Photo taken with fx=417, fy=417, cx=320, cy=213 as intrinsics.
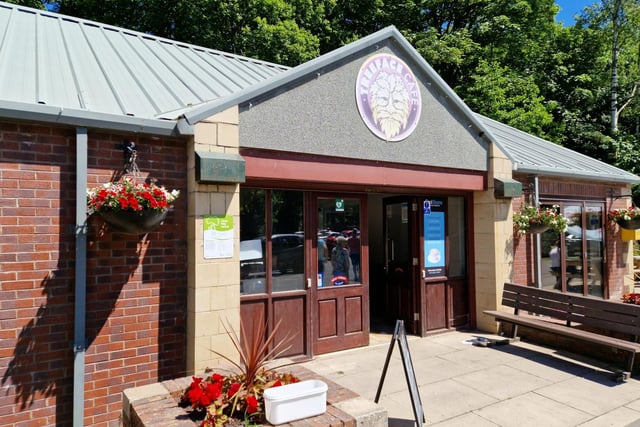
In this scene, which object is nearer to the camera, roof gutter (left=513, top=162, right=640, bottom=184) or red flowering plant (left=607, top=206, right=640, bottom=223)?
roof gutter (left=513, top=162, right=640, bottom=184)

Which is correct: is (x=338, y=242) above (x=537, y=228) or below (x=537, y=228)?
below

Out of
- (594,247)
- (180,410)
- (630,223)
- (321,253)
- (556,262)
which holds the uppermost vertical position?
(630,223)

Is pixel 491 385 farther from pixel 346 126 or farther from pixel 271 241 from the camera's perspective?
pixel 346 126

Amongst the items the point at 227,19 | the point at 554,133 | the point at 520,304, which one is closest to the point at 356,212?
the point at 520,304

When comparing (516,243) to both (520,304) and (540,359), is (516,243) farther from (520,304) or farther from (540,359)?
(540,359)

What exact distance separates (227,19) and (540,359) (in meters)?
15.2

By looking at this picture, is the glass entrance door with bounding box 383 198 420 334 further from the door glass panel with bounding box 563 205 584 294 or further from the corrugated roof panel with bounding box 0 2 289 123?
the door glass panel with bounding box 563 205 584 294

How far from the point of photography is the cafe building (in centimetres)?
400

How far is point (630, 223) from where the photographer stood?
918 centimetres

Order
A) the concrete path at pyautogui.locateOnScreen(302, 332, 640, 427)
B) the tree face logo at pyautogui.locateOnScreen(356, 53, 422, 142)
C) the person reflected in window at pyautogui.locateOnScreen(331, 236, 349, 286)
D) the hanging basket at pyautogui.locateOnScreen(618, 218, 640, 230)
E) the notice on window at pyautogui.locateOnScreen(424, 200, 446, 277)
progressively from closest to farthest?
the concrete path at pyautogui.locateOnScreen(302, 332, 640, 427) → the tree face logo at pyautogui.locateOnScreen(356, 53, 422, 142) → the person reflected in window at pyautogui.locateOnScreen(331, 236, 349, 286) → the notice on window at pyautogui.locateOnScreen(424, 200, 446, 277) → the hanging basket at pyautogui.locateOnScreen(618, 218, 640, 230)

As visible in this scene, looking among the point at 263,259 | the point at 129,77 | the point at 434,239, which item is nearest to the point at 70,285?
the point at 263,259

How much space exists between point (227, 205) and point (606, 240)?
9.20 m

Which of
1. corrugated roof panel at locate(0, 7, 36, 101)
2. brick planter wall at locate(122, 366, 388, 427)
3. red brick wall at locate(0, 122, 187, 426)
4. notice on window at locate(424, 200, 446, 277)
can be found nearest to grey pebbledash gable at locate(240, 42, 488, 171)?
notice on window at locate(424, 200, 446, 277)

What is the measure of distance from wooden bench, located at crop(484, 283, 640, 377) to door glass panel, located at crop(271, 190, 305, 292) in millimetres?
3528
